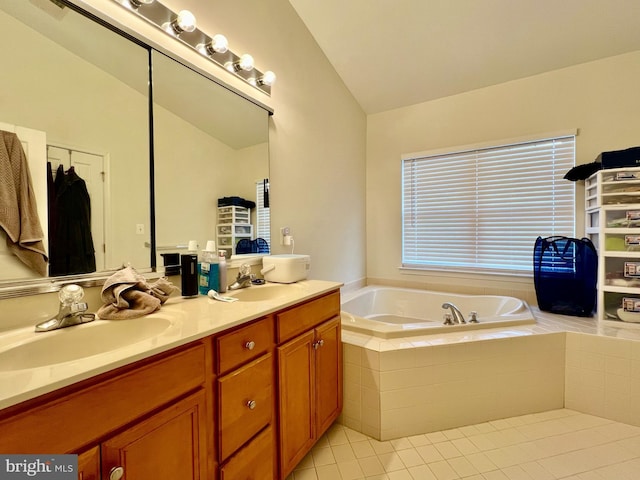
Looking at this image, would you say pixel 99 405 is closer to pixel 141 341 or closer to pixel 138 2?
pixel 141 341

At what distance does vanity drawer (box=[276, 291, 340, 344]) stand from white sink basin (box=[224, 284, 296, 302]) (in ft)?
0.55

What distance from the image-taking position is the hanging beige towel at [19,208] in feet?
2.87

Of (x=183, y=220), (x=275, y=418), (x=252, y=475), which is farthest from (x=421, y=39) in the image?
(x=252, y=475)

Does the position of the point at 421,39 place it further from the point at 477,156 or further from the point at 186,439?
the point at 186,439

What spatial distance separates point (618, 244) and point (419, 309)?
1.42 m

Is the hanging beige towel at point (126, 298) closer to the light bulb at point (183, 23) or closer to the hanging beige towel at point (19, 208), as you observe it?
the hanging beige towel at point (19, 208)

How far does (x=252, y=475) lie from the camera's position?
1.03m

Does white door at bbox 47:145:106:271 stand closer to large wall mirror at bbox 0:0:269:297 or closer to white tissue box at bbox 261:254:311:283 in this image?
large wall mirror at bbox 0:0:269:297

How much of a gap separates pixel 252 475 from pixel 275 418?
0.18 meters

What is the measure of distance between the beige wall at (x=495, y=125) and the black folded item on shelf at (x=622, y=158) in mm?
385

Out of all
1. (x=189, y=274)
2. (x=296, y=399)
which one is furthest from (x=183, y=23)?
(x=296, y=399)

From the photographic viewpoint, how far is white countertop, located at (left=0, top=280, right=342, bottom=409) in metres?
0.55

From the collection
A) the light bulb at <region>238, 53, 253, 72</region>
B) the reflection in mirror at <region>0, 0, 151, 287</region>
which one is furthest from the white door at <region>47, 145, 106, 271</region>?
the light bulb at <region>238, 53, 253, 72</region>

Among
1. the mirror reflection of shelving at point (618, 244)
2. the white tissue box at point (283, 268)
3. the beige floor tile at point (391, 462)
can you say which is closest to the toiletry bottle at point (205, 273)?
the white tissue box at point (283, 268)
